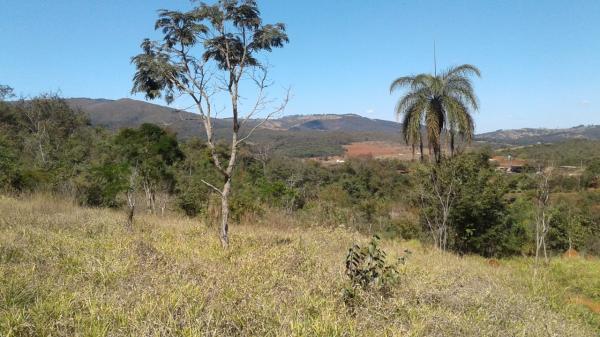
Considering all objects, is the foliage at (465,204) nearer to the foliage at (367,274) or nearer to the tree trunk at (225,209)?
the tree trunk at (225,209)

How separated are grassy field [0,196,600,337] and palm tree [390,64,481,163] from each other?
4.56 m

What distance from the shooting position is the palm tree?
10922 mm

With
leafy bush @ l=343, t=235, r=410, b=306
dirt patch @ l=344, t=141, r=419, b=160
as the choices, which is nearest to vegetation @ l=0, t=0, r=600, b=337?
leafy bush @ l=343, t=235, r=410, b=306

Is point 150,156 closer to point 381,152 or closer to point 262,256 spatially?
point 262,256

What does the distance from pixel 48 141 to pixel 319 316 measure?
29.0 m

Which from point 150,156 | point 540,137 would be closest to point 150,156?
point 150,156

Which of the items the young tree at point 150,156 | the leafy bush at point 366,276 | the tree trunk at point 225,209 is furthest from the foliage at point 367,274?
the young tree at point 150,156

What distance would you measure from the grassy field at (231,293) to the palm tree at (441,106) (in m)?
4.56

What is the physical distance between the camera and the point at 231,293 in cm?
422

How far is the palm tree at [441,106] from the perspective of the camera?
10922 mm

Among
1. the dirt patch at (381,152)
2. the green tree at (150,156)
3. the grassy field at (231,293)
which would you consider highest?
the green tree at (150,156)

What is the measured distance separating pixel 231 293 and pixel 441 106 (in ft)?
28.3

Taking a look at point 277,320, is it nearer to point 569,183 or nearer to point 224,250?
point 224,250

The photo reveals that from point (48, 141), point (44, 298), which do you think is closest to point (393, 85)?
point (44, 298)
